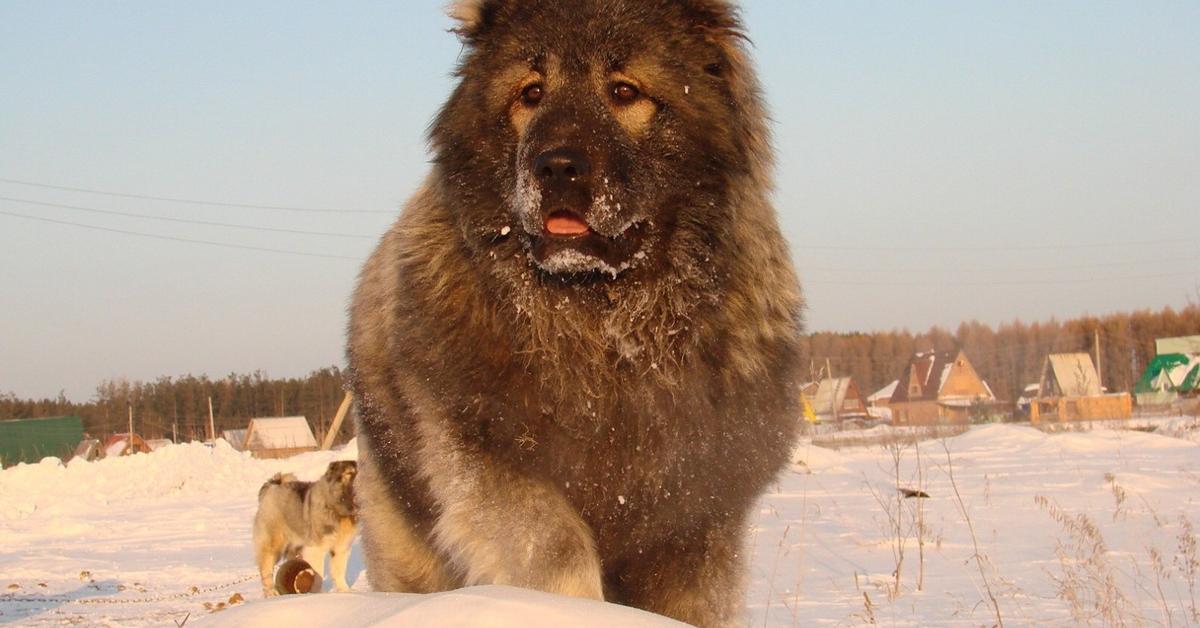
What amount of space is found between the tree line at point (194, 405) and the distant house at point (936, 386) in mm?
38226

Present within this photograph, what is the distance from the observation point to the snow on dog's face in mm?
3346

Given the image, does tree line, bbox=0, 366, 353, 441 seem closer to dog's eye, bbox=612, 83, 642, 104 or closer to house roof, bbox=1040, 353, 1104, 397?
house roof, bbox=1040, 353, 1104, 397

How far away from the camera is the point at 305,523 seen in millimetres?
10688

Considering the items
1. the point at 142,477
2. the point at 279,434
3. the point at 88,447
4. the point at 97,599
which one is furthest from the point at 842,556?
the point at 279,434

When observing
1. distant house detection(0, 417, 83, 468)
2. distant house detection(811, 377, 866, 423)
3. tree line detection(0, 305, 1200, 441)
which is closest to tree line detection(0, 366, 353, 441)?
tree line detection(0, 305, 1200, 441)

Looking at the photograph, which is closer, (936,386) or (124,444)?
(124,444)

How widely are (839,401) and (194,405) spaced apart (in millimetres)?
42687

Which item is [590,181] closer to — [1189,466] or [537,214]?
[537,214]

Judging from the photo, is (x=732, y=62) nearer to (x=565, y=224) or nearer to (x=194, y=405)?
(x=565, y=224)

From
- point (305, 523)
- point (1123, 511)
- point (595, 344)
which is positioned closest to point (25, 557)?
point (305, 523)

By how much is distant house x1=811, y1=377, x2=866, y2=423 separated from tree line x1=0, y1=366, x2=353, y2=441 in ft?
99.4

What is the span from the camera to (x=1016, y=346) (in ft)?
302

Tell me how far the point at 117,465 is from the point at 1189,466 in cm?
2019

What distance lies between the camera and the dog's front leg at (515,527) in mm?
3258
